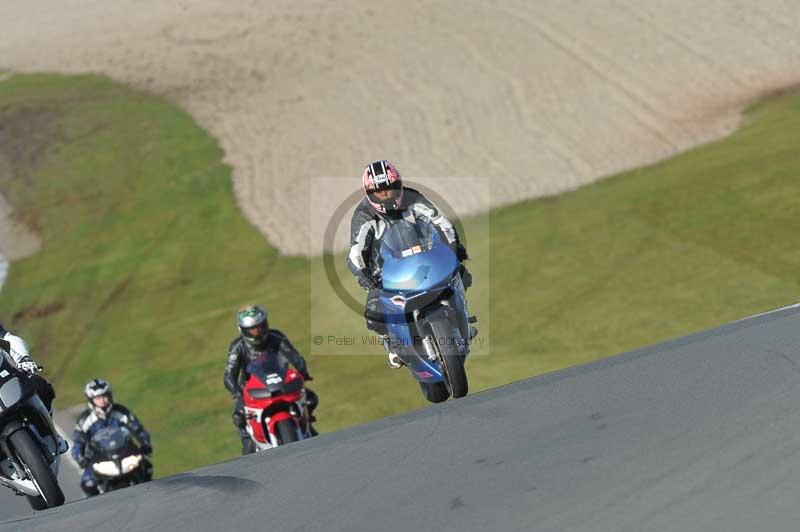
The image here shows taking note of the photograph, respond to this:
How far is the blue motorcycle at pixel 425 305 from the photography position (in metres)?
10.4

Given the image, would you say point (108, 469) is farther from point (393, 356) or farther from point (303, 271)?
point (303, 271)

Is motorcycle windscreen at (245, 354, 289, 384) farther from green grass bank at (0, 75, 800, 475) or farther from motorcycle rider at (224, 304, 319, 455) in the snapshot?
green grass bank at (0, 75, 800, 475)

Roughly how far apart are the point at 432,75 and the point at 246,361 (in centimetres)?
2172

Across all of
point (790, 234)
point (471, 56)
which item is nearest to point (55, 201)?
point (471, 56)

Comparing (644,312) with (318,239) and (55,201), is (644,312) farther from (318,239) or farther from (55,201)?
(55,201)

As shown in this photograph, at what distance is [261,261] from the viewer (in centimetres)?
2386

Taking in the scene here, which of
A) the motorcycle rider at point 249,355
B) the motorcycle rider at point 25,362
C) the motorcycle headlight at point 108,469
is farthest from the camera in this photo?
the motorcycle headlight at point 108,469

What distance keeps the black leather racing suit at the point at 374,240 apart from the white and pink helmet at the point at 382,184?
109 millimetres

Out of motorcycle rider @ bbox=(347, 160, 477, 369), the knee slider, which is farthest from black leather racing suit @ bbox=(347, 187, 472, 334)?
the knee slider

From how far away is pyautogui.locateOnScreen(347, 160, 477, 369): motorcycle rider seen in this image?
1090 cm

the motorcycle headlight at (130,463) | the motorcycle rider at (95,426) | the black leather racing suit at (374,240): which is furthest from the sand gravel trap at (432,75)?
the black leather racing suit at (374,240)

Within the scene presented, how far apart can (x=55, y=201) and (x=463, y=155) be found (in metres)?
11.2

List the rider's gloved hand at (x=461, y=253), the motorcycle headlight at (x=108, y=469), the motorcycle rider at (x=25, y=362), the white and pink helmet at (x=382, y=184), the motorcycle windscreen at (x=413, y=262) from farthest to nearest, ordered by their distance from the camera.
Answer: the motorcycle headlight at (x=108, y=469) → the rider's gloved hand at (x=461, y=253) → the white and pink helmet at (x=382, y=184) → the motorcycle windscreen at (x=413, y=262) → the motorcycle rider at (x=25, y=362)

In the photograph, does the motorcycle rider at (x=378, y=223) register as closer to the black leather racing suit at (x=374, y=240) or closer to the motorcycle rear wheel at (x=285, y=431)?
the black leather racing suit at (x=374, y=240)
